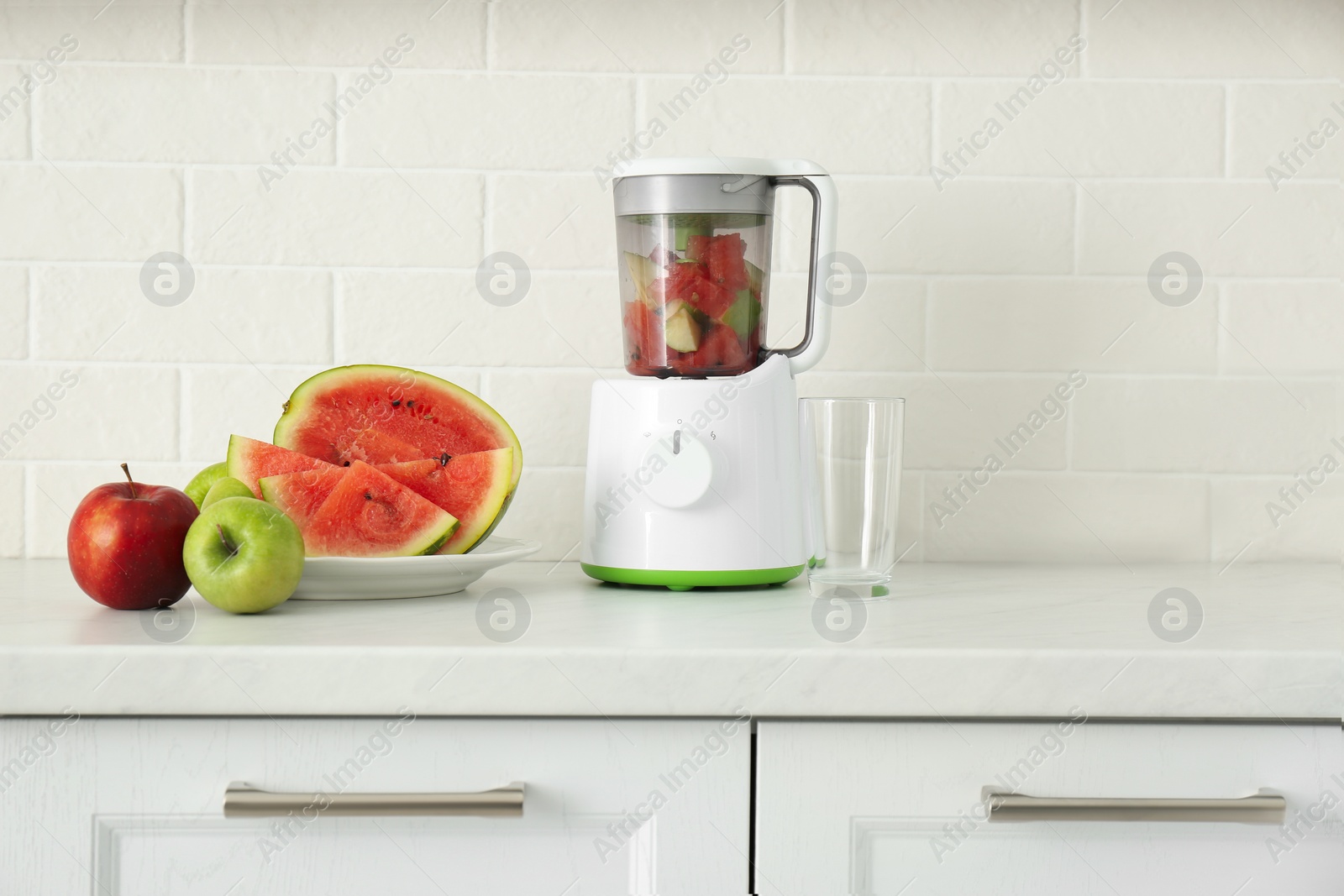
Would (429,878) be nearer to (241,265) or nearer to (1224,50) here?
(241,265)

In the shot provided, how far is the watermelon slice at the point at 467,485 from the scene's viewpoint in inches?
42.1

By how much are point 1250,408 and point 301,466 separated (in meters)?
1.10

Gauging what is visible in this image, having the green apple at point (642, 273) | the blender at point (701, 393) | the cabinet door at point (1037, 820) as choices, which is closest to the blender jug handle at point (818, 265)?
the blender at point (701, 393)

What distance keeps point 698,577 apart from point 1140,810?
16.7 inches

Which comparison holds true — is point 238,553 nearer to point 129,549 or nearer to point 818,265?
point 129,549

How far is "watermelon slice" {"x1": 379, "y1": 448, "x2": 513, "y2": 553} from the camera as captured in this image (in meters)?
1.07

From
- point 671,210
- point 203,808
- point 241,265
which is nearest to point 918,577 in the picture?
point 671,210

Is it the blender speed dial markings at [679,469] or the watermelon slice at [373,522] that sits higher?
the blender speed dial markings at [679,469]

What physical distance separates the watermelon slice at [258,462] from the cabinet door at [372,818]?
0.31 metres

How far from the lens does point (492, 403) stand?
4.39 feet

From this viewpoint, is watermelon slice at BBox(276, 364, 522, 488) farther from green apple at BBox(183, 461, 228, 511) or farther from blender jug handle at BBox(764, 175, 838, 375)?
blender jug handle at BBox(764, 175, 838, 375)

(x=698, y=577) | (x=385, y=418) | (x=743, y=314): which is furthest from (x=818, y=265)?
(x=385, y=418)

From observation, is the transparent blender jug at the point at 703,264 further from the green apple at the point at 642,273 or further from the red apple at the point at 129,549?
the red apple at the point at 129,549

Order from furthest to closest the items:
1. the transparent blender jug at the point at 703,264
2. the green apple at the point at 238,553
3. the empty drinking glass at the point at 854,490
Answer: the transparent blender jug at the point at 703,264 → the empty drinking glass at the point at 854,490 → the green apple at the point at 238,553
